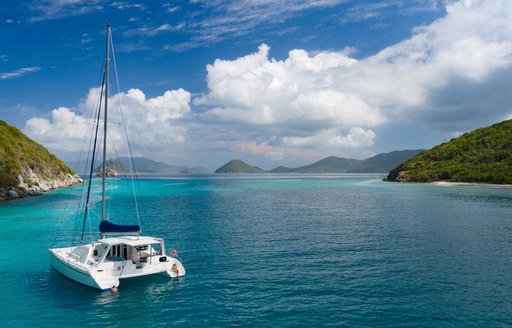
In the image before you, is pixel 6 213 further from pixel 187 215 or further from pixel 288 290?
pixel 288 290

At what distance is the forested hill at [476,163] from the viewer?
154863 mm

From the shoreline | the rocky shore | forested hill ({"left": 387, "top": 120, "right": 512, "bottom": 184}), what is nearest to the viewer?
the rocky shore

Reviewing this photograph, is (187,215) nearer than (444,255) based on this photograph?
No

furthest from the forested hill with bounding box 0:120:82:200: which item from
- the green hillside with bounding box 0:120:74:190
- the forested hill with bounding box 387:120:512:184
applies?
the forested hill with bounding box 387:120:512:184

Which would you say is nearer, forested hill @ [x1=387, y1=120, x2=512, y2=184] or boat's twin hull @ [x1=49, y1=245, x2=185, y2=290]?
boat's twin hull @ [x1=49, y1=245, x2=185, y2=290]

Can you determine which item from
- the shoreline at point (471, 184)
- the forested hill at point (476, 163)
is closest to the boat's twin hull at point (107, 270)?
the shoreline at point (471, 184)

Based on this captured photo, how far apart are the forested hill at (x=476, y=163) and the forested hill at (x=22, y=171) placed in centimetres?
17093

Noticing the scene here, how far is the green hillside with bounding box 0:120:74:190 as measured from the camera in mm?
103625

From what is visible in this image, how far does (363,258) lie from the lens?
34.7 meters

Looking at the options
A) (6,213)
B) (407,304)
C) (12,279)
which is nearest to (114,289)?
(12,279)

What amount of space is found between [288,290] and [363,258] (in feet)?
38.9

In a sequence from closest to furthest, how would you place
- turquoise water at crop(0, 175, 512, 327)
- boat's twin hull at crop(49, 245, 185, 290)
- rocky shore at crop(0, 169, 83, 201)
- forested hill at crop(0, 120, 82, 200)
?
1. turquoise water at crop(0, 175, 512, 327)
2. boat's twin hull at crop(49, 245, 185, 290)
3. rocky shore at crop(0, 169, 83, 201)
4. forested hill at crop(0, 120, 82, 200)

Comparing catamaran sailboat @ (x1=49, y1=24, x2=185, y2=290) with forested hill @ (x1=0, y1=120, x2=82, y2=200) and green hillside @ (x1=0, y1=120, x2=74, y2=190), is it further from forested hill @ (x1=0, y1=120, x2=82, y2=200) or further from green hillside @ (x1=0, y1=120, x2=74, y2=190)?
green hillside @ (x1=0, y1=120, x2=74, y2=190)

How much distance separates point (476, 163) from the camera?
569 ft
